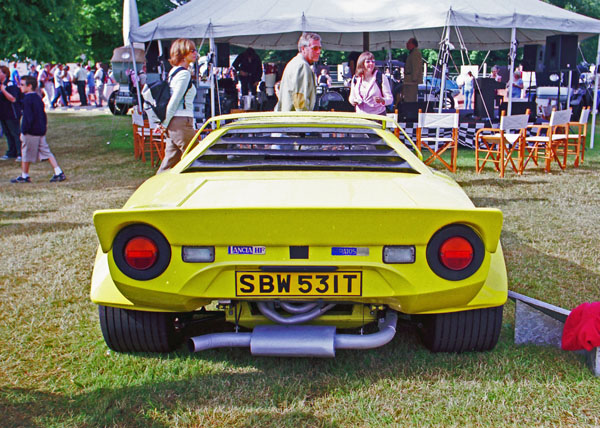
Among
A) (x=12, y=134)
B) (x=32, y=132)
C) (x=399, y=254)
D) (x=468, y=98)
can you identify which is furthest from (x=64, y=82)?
(x=399, y=254)

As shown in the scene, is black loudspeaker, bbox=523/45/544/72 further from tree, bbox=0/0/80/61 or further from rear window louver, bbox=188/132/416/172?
rear window louver, bbox=188/132/416/172

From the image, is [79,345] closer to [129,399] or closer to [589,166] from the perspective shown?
[129,399]

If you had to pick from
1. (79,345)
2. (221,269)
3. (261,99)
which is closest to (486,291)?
(221,269)

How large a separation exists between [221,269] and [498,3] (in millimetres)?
10702

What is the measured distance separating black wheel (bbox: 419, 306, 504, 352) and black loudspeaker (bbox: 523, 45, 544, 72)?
15.3 m

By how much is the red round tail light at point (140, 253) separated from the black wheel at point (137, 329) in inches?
18.6

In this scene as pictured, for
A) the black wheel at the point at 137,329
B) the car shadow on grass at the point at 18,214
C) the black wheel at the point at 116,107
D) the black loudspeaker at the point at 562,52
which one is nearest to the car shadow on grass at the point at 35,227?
the car shadow on grass at the point at 18,214

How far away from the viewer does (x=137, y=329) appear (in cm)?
297

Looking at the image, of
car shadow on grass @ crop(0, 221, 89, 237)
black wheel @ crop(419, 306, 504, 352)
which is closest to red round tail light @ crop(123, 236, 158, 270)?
black wheel @ crop(419, 306, 504, 352)

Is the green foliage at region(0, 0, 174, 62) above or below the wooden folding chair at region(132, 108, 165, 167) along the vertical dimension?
above

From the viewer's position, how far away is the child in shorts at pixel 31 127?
880cm

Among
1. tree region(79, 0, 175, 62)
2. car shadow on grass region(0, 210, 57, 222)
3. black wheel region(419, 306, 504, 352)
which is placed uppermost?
tree region(79, 0, 175, 62)

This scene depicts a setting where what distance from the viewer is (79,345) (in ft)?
10.9

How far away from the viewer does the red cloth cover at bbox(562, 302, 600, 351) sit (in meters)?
2.81
